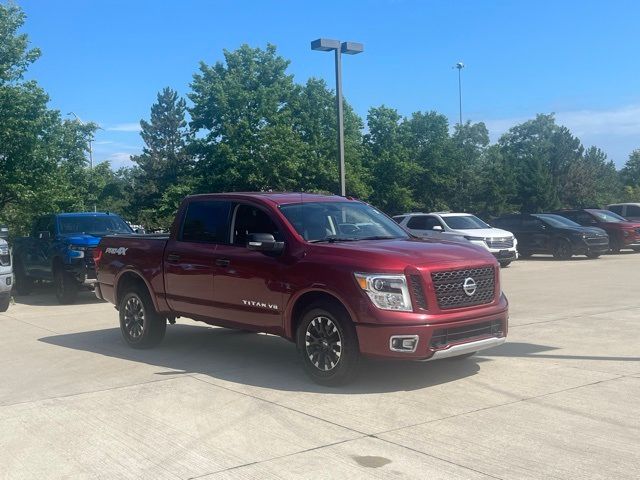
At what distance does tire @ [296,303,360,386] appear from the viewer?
21.6 ft

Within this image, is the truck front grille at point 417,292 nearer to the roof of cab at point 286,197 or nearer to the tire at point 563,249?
the roof of cab at point 286,197

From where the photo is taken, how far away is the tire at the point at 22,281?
1730 centimetres

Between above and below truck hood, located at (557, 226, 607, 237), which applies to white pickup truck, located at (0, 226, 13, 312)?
below

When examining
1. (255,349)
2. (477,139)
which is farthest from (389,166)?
(477,139)

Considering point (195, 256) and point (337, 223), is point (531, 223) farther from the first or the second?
point (195, 256)

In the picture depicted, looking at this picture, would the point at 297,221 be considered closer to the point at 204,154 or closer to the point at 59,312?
the point at 59,312

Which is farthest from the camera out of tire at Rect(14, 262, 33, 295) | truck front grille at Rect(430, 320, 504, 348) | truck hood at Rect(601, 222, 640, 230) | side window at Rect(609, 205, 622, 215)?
side window at Rect(609, 205, 622, 215)

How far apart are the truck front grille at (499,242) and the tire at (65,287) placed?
11.6 m

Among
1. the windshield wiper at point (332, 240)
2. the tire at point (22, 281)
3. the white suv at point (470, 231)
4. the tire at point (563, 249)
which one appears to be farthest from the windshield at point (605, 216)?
the windshield wiper at point (332, 240)

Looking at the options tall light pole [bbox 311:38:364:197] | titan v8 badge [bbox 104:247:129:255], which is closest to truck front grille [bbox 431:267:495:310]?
titan v8 badge [bbox 104:247:129:255]

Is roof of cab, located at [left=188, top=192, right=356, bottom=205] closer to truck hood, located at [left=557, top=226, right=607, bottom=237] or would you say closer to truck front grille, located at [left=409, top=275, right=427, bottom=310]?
truck front grille, located at [left=409, top=275, right=427, bottom=310]

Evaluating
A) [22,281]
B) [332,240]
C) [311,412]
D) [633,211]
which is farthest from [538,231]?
[311,412]

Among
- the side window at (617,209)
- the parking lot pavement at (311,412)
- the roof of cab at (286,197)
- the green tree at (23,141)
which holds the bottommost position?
the parking lot pavement at (311,412)

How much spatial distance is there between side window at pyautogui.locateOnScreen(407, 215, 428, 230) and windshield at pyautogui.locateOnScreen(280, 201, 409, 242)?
13342 millimetres
